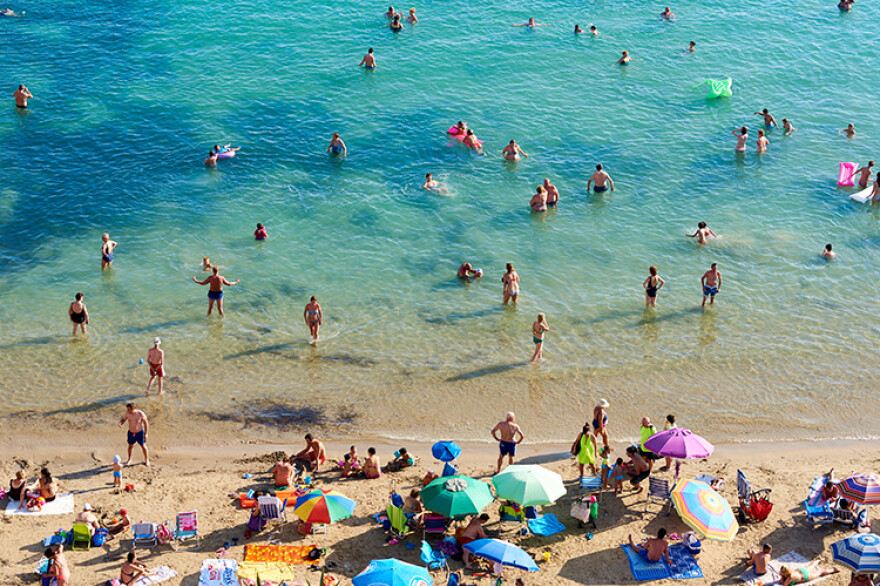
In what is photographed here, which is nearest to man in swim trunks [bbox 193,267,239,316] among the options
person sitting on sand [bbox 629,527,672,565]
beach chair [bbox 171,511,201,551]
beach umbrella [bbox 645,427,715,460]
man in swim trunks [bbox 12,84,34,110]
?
beach chair [bbox 171,511,201,551]

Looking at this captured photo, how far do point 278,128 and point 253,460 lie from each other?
15634mm

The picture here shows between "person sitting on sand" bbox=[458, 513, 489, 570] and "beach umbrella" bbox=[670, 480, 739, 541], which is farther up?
"beach umbrella" bbox=[670, 480, 739, 541]

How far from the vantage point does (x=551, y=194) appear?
2558 centimetres

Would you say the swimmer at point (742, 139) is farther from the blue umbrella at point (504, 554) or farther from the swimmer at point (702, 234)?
the blue umbrella at point (504, 554)

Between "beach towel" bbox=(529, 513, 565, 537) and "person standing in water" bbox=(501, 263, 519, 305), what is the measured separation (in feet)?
24.9

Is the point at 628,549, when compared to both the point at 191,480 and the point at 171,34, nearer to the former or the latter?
the point at 191,480

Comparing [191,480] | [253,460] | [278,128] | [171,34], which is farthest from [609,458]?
[171,34]

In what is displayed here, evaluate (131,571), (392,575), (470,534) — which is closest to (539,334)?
(470,534)

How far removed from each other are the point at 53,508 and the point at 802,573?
12551 mm

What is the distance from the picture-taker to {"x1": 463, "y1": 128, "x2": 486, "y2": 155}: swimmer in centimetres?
2797

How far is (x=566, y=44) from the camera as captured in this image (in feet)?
115

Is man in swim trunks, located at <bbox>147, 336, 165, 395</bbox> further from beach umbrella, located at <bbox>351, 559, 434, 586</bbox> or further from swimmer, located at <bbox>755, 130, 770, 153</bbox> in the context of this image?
swimmer, located at <bbox>755, 130, 770, 153</bbox>

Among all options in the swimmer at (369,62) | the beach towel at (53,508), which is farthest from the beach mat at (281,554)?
the swimmer at (369,62)

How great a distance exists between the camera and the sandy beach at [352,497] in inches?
543
